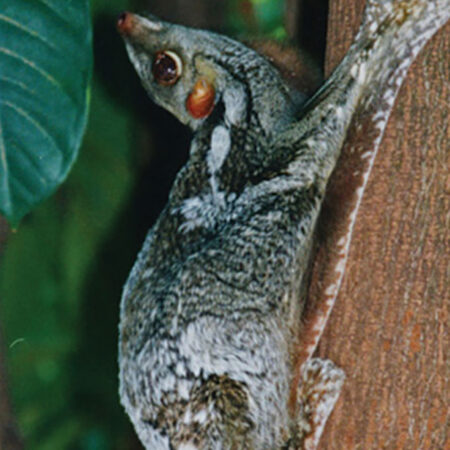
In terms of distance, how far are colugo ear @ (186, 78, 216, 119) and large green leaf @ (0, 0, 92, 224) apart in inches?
16.4

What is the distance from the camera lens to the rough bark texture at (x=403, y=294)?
1.89 metres

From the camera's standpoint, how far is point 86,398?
14.1ft

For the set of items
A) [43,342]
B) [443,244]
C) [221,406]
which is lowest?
[43,342]

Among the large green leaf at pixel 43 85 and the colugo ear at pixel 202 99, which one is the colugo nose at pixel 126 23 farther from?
the large green leaf at pixel 43 85

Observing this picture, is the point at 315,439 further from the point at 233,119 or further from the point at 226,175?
the point at 233,119

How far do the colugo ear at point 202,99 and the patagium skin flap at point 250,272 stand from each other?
0.06 metres

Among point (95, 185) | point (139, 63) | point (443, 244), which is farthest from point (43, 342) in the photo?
point (443, 244)

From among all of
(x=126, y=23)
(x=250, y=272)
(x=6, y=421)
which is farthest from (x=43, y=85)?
(x=6, y=421)

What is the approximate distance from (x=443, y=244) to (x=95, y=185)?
89.7 inches

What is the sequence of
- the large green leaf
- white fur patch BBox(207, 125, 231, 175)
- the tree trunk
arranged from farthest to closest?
the tree trunk, white fur patch BBox(207, 125, 231, 175), the large green leaf

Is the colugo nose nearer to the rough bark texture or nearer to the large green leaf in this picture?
the large green leaf

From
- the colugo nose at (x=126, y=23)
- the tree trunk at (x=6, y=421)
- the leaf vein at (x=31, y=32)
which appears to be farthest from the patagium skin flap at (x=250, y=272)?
the tree trunk at (x=6, y=421)

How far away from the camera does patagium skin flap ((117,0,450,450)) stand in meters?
1.98

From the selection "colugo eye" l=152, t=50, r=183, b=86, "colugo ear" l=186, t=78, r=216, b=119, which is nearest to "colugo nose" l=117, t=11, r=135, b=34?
"colugo eye" l=152, t=50, r=183, b=86
